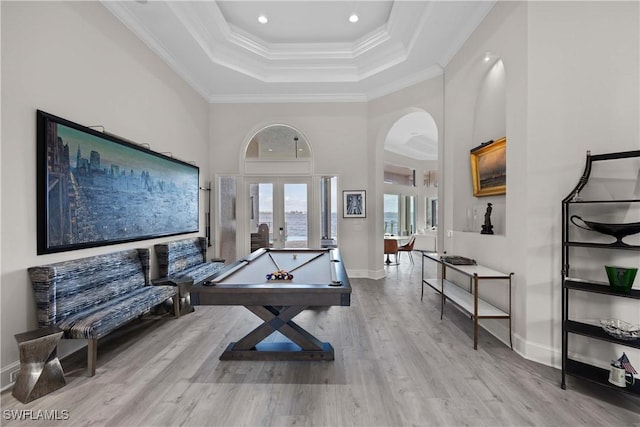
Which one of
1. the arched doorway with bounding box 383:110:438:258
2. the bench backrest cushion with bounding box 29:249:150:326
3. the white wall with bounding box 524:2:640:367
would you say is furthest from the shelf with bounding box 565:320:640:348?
the arched doorway with bounding box 383:110:438:258

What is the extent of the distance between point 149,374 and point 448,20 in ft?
18.1

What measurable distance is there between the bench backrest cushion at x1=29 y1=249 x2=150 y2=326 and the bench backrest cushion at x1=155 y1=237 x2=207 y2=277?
0.47 m

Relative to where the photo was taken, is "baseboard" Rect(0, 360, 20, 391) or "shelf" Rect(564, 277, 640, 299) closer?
"shelf" Rect(564, 277, 640, 299)

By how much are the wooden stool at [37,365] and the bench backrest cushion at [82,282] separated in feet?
0.79

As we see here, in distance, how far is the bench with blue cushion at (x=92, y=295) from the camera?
2361mm

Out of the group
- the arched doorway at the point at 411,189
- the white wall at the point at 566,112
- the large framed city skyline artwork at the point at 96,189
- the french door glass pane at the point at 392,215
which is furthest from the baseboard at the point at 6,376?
the french door glass pane at the point at 392,215

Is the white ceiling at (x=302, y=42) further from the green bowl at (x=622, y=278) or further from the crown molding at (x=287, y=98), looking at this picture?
the green bowl at (x=622, y=278)

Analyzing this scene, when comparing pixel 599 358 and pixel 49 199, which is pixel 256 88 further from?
pixel 599 358

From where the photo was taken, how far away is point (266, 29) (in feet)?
14.6

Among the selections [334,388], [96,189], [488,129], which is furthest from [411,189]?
[96,189]

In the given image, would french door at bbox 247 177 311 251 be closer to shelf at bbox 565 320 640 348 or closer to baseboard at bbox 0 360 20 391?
baseboard at bbox 0 360 20 391

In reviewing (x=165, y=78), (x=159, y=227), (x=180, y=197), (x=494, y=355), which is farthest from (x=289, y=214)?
(x=494, y=355)

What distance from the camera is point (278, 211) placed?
615cm

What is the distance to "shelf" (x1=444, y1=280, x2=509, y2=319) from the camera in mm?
2936
